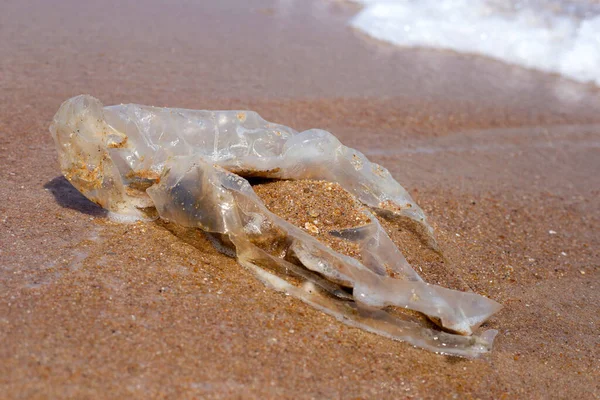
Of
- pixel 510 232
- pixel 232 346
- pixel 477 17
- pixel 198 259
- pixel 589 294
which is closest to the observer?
pixel 232 346

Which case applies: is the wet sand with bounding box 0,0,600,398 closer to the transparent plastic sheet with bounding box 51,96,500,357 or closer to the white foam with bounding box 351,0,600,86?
the transparent plastic sheet with bounding box 51,96,500,357

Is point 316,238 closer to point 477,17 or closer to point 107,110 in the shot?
point 107,110

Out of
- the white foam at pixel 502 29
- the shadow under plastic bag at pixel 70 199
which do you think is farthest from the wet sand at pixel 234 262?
the white foam at pixel 502 29

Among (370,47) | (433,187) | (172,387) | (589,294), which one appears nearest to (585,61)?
(370,47)

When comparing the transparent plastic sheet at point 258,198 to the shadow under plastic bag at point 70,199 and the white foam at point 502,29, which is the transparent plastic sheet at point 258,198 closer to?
the shadow under plastic bag at point 70,199

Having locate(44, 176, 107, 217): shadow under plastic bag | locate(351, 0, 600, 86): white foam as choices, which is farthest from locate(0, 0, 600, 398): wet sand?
locate(351, 0, 600, 86): white foam

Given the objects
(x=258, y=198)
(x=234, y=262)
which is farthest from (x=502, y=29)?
(x=234, y=262)
